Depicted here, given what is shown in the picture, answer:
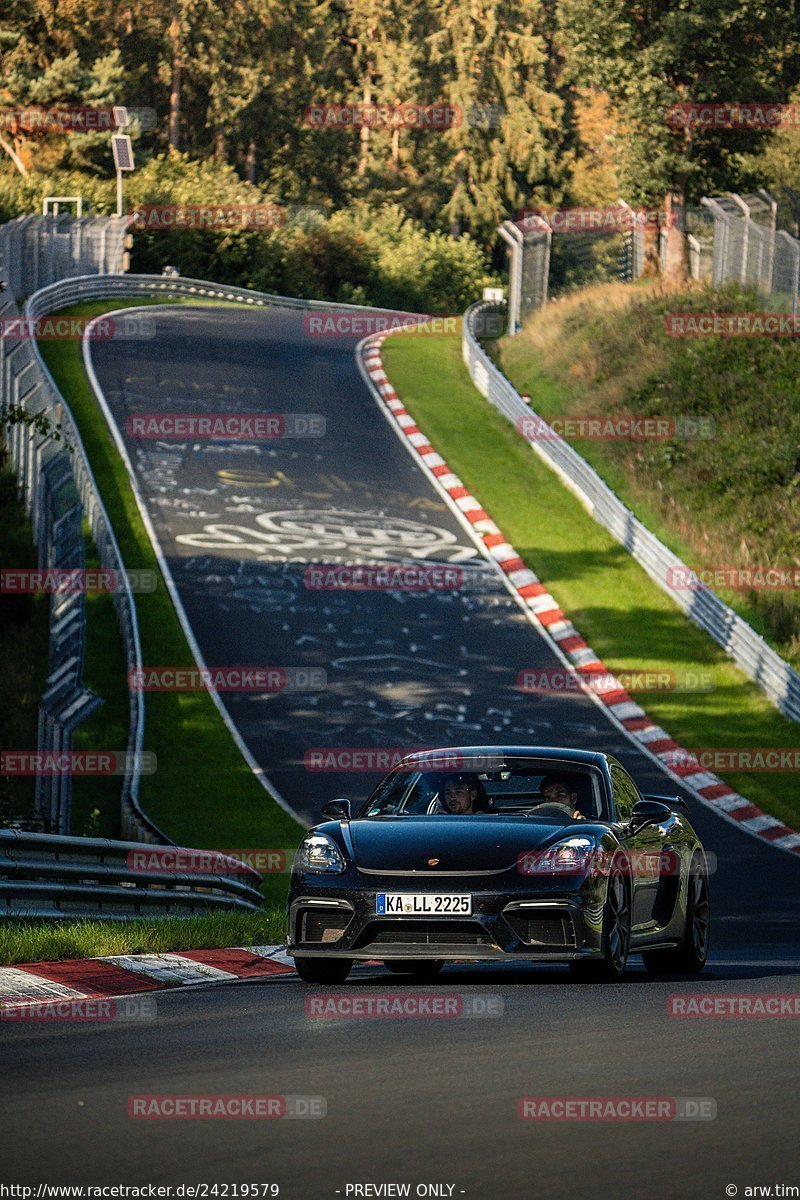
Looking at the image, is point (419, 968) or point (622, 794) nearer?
point (419, 968)

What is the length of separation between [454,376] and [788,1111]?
4097 centimetres

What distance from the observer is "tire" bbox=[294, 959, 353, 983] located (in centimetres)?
1051

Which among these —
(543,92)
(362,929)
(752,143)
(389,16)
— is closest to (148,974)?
(362,929)

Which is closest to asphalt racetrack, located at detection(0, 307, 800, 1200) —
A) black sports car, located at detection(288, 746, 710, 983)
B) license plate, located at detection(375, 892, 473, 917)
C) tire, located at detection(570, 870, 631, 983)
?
tire, located at detection(570, 870, 631, 983)

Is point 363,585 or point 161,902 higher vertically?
point 161,902

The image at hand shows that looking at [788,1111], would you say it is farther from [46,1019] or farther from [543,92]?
[543,92]

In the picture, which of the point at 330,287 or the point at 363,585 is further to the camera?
the point at 330,287

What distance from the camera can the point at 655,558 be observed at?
3167 centimetres

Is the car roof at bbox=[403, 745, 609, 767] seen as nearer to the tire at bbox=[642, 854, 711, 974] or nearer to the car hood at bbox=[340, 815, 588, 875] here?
the car hood at bbox=[340, 815, 588, 875]

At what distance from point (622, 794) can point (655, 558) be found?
66.5 ft

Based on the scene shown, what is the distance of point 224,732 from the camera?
81.1 ft

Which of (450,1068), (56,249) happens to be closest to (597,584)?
(450,1068)

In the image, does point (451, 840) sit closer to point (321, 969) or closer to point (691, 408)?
point (321, 969)

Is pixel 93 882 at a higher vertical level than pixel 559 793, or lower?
lower
